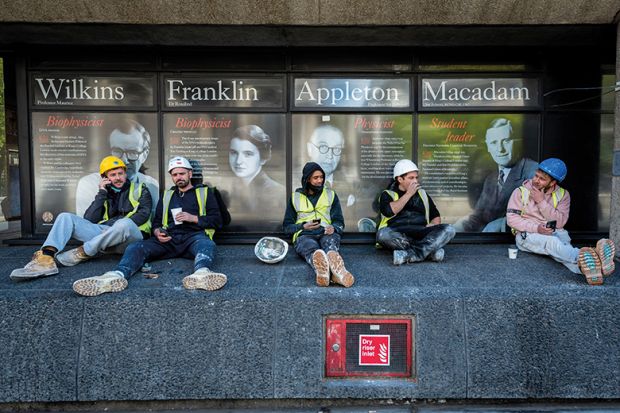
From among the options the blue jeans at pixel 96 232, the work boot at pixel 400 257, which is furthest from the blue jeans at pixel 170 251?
the work boot at pixel 400 257

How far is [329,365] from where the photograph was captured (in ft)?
11.5

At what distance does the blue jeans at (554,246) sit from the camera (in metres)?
4.32

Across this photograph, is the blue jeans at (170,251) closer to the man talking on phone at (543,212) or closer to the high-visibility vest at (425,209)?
the high-visibility vest at (425,209)

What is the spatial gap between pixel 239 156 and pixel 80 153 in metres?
2.41

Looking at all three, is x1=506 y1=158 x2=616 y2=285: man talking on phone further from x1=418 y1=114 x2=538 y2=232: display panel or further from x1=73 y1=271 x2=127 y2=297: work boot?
x1=73 y1=271 x2=127 y2=297: work boot

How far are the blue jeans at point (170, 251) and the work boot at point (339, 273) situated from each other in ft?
4.42

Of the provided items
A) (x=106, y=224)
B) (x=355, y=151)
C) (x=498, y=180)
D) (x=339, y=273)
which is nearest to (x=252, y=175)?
(x=355, y=151)

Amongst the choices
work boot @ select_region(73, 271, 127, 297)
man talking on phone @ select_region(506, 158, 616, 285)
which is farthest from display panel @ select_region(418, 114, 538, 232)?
work boot @ select_region(73, 271, 127, 297)

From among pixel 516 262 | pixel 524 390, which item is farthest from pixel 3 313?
pixel 516 262

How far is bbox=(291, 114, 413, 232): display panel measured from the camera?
5965 mm

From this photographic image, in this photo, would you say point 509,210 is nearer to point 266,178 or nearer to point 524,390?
point 524,390

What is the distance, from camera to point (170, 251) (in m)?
4.79

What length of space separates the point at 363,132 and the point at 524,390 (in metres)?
3.91

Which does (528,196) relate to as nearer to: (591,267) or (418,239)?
(591,267)
